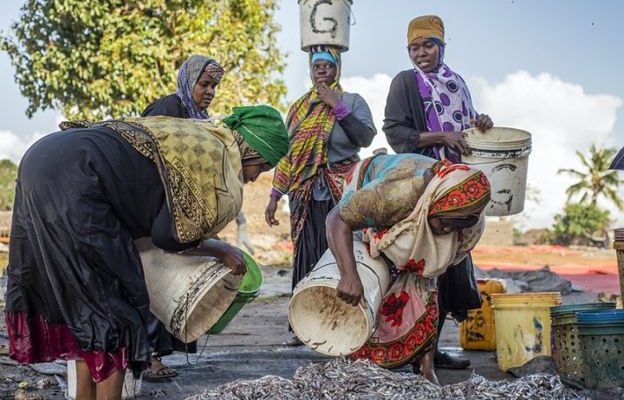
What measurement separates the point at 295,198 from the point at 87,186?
2920 millimetres

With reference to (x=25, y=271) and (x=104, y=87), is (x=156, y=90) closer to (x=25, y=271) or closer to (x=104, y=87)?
(x=104, y=87)

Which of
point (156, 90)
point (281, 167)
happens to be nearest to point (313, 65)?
point (281, 167)

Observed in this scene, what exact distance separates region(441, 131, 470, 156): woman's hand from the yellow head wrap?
627 millimetres

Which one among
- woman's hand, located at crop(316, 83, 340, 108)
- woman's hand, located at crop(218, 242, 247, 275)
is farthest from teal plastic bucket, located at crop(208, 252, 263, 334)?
woman's hand, located at crop(316, 83, 340, 108)

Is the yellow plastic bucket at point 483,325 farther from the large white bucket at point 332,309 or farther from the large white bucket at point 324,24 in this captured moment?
the large white bucket at point 324,24

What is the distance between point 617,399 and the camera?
13.5 ft

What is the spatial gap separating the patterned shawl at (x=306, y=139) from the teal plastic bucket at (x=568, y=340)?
182 centimetres

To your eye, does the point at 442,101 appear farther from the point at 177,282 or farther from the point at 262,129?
the point at 177,282

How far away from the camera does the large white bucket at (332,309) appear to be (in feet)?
13.7

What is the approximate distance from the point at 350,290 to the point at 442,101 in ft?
5.94

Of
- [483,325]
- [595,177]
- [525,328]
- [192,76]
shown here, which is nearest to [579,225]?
[595,177]

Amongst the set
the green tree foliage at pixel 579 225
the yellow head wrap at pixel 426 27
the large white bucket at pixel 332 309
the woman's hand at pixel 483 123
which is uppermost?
the yellow head wrap at pixel 426 27

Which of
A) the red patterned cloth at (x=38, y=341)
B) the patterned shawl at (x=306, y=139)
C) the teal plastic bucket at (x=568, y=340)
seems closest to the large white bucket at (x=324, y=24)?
the patterned shawl at (x=306, y=139)

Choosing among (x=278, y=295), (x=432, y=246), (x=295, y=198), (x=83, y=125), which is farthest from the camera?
(x=278, y=295)
